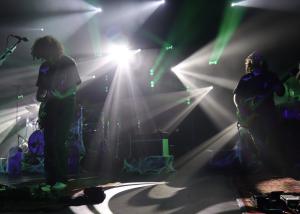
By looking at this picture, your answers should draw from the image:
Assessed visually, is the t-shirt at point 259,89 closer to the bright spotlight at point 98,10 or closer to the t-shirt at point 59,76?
the t-shirt at point 59,76

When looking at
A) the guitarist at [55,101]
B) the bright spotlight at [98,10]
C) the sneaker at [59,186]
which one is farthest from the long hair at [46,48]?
the bright spotlight at [98,10]

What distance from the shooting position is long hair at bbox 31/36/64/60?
3773mm

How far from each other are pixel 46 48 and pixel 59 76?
358mm

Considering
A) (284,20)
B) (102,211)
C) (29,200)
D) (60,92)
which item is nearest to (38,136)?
(60,92)

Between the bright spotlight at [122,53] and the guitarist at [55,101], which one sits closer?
the guitarist at [55,101]

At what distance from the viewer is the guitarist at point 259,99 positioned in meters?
4.89

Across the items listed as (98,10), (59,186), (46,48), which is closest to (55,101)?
(46,48)

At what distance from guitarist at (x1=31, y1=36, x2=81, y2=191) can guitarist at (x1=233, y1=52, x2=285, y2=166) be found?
8.66ft

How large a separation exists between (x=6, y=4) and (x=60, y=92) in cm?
605

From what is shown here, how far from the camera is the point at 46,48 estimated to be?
377cm

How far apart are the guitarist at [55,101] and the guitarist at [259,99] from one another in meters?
2.64

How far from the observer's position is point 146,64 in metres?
12.1

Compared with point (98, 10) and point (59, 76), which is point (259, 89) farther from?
point (98, 10)

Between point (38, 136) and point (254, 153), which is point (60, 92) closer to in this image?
point (254, 153)
